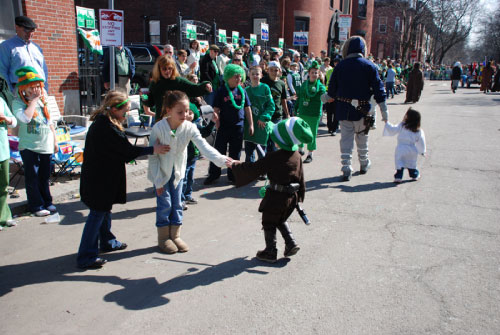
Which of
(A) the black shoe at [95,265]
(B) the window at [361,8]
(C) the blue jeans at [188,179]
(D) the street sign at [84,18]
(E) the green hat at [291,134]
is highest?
(B) the window at [361,8]

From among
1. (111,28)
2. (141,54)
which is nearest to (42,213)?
(111,28)

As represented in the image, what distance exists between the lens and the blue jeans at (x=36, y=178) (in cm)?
518

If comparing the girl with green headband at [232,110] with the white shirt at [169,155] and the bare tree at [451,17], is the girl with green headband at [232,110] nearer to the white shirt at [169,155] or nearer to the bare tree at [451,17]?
Result: the white shirt at [169,155]

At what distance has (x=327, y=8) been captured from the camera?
3291 cm

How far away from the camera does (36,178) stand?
5.25m

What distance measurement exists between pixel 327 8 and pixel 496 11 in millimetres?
36969

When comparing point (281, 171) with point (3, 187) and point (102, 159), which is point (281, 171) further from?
point (3, 187)

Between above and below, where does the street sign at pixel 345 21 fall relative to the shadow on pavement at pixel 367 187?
above

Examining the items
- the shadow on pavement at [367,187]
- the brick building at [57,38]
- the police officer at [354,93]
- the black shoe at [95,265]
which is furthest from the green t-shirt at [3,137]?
the brick building at [57,38]

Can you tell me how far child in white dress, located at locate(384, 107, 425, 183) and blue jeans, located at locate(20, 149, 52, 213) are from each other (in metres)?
5.30

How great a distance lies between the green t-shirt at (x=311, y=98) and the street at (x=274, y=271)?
2200 millimetres

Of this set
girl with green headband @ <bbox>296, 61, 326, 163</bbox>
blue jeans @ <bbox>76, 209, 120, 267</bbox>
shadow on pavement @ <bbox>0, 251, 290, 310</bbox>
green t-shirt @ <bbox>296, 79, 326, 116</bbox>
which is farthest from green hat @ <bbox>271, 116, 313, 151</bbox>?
green t-shirt @ <bbox>296, 79, 326, 116</bbox>

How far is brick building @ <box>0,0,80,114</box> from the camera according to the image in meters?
8.85

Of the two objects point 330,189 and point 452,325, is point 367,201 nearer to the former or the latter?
point 330,189
